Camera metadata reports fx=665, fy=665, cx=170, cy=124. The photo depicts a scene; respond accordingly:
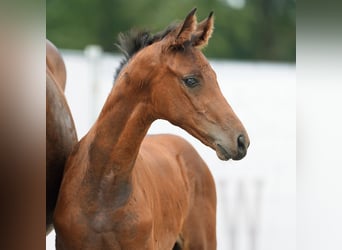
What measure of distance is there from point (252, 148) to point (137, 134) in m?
3.02

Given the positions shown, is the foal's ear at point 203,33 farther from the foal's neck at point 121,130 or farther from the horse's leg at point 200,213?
the horse's leg at point 200,213

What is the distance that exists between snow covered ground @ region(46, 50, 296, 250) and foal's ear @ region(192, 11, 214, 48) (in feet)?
9.06

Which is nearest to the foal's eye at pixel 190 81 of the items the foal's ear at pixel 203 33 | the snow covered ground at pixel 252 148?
the foal's ear at pixel 203 33

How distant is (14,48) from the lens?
0.78 meters

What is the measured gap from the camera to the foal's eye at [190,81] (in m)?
1.77

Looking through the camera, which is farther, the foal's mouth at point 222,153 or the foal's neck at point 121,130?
the foal's neck at point 121,130

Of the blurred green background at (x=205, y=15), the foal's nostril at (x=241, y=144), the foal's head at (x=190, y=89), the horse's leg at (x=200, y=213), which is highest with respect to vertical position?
the blurred green background at (x=205, y=15)

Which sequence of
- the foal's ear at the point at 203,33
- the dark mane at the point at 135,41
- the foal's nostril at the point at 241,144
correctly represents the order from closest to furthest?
the foal's nostril at the point at 241,144 → the foal's ear at the point at 203,33 → the dark mane at the point at 135,41

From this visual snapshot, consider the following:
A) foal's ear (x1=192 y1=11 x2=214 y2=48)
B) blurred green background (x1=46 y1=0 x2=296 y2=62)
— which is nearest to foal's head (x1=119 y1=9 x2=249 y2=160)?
foal's ear (x1=192 y1=11 x2=214 y2=48)

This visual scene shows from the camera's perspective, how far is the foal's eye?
1774 mm

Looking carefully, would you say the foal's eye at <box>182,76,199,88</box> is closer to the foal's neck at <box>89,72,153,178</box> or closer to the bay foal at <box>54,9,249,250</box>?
the bay foal at <box>54,9,249,250</box>

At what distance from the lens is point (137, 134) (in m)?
1.90

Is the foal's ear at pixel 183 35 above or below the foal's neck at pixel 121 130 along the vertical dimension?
above

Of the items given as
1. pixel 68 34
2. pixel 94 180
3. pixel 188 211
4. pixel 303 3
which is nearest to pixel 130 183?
pixel 94 180
